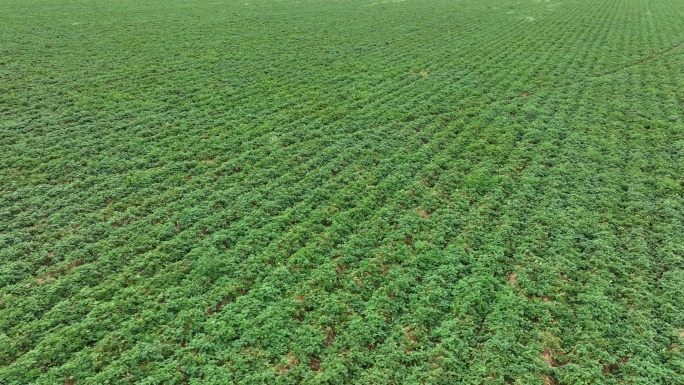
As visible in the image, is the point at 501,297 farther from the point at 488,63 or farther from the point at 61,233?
the point at 488,63

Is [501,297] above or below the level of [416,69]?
below

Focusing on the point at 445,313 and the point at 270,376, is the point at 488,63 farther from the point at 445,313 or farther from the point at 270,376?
the point at 270,376

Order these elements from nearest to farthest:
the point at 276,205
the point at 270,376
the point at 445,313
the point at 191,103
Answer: the point at 270,376, the point at 445,313, the point at 276,205, the point at 191,103

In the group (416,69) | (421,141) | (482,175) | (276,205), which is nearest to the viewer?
(276,205)

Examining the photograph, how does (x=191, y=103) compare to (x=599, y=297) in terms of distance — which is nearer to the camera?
(x=599, y=297)

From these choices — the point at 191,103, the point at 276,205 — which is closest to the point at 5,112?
the point at 191,103

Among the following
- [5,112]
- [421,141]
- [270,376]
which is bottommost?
[270,376]

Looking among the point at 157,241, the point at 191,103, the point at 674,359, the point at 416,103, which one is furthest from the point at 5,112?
the point at 674,359
